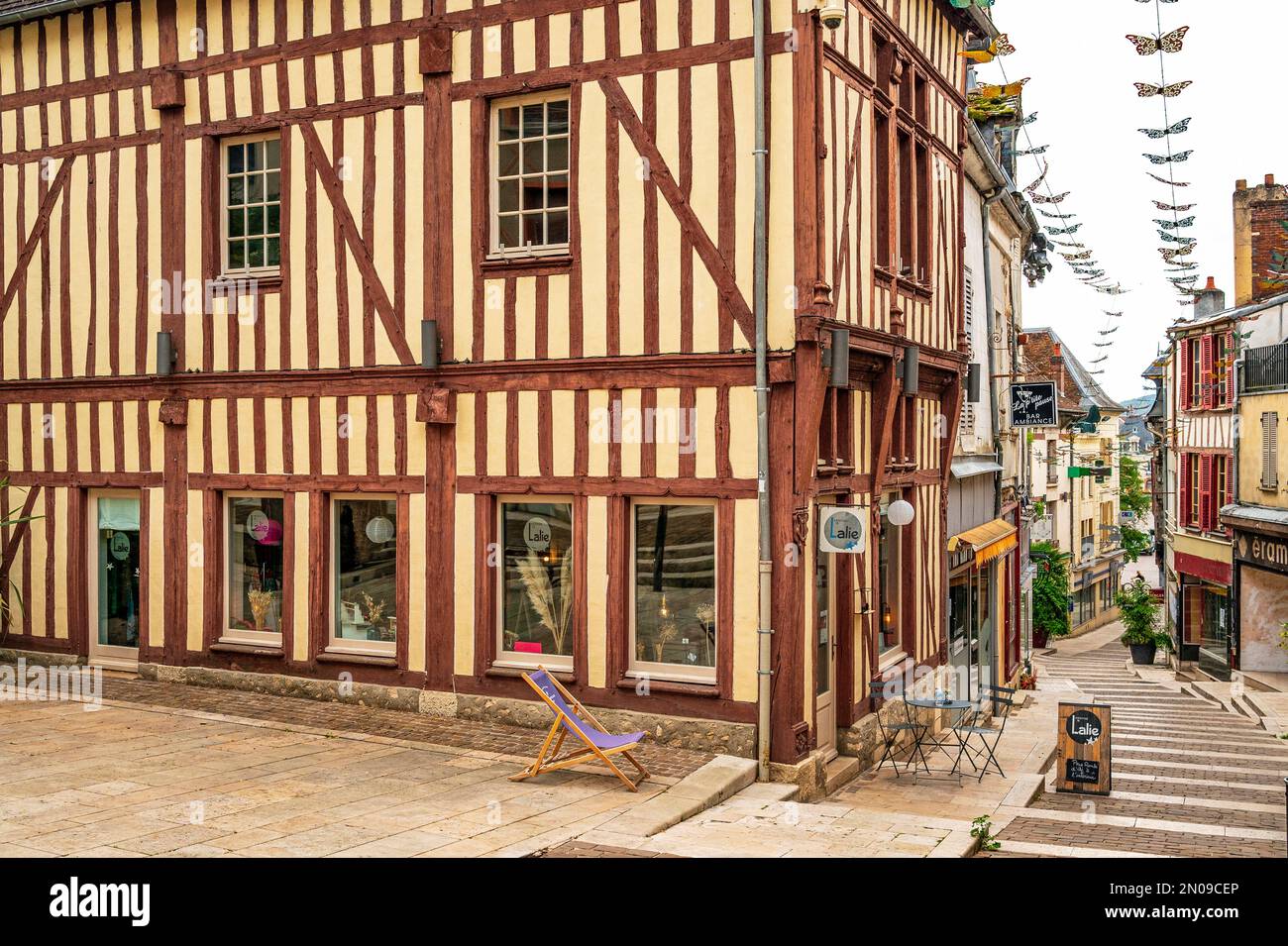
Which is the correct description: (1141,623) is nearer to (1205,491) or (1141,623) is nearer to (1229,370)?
(1205,491)

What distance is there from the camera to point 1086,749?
10609 millimetres

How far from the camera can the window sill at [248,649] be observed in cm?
1175

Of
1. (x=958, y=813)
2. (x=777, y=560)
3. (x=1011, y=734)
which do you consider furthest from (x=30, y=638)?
(x=1011, y=734)

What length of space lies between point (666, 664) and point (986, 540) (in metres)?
7.21

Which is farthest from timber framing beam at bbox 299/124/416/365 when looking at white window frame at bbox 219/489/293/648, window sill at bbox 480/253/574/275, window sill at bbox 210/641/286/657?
window sill at bbox 210/641/286/657

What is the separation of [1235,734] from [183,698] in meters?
13.2

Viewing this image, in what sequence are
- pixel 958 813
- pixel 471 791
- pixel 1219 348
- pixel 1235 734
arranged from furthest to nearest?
pixel 1219 348
pixel 1235 734
pixel 958 813
pixel 471 791

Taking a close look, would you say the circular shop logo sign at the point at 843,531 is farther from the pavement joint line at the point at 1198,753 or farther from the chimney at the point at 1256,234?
the chimney at the point at 1256,234

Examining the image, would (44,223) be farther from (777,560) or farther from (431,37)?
(777,560)

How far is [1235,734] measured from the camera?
16766 mm

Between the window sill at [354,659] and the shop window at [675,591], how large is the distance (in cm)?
242

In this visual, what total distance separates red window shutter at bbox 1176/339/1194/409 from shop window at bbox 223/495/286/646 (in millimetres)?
24499

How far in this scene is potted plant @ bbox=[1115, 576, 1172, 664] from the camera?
3177 centimetres

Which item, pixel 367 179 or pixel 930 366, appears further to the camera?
pixel 930 366
